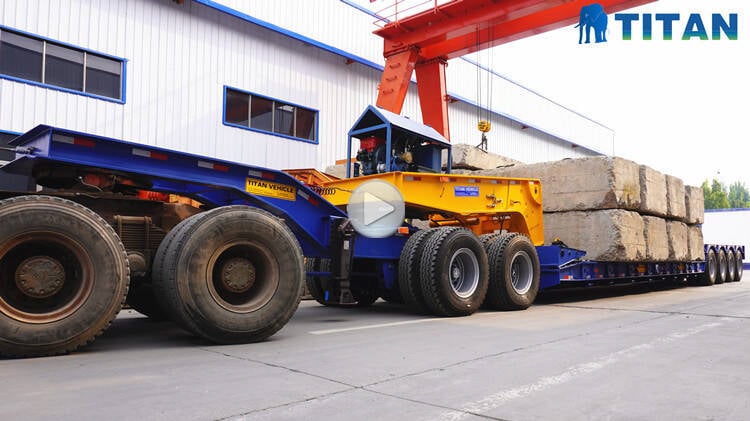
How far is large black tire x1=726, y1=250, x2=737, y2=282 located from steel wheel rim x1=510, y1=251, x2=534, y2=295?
1307 centimetres

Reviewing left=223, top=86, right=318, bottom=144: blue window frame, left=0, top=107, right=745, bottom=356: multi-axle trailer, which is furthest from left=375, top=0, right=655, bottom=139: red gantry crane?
left=0, top=107, right=745, bottom=356: multi-axle trailer

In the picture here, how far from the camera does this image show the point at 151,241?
18.0 feet

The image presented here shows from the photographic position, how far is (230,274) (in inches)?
212

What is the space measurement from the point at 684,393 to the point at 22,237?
5.08 metres

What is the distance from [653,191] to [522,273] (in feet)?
15.9

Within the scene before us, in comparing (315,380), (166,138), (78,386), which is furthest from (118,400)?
(166,138)

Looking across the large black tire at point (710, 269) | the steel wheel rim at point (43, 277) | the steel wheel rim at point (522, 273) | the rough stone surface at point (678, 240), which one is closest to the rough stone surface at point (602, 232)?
the rough stone surface at point (678, 240)

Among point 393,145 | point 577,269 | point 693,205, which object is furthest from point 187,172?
point 693,205

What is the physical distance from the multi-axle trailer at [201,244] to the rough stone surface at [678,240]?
6.37 meters

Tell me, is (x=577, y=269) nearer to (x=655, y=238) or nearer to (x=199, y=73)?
(x=655, y=238)

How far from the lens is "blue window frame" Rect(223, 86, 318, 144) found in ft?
45.0

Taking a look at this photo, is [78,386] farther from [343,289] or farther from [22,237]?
[343,289]

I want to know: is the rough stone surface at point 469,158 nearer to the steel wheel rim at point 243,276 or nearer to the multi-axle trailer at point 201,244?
the multi-axle trailer at point 201,244

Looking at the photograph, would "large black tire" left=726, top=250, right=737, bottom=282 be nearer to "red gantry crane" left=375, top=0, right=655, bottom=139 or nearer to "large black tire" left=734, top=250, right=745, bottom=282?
"large black tire" left=734, top=250, right=745, bottom=282
